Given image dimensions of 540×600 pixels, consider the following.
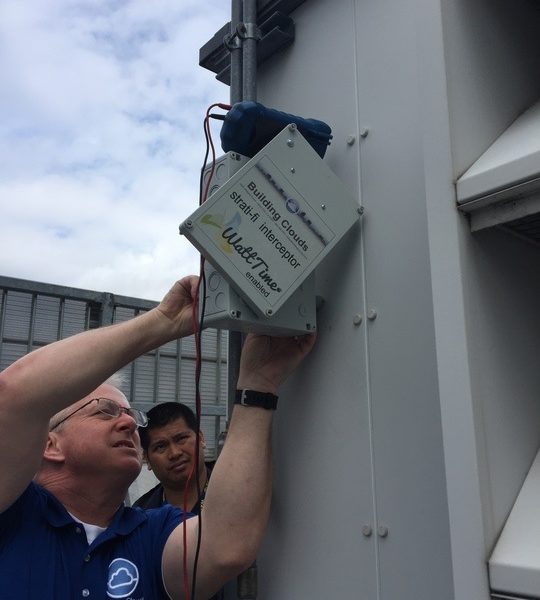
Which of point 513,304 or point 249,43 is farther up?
point 249,43

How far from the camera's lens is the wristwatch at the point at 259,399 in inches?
51.4

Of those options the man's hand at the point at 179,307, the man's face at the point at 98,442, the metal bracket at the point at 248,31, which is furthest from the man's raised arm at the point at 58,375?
the metal bracket at the point at 248,31

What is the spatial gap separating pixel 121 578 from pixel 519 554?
3.55 feet

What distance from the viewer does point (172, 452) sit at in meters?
2.34

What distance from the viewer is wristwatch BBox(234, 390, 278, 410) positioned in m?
1.30

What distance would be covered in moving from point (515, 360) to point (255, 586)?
797 millimetres

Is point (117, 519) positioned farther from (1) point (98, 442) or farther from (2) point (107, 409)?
(2) point (107, 409)

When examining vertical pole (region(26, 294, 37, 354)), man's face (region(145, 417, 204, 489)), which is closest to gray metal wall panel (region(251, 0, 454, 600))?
man's face (region(145, 417, 204, 489))

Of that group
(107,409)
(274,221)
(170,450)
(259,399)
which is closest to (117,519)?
(107,409)

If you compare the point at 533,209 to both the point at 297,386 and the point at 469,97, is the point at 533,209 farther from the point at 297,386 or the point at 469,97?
the point at 297,386

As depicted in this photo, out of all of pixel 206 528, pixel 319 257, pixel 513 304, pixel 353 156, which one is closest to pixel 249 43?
pixel 353 156

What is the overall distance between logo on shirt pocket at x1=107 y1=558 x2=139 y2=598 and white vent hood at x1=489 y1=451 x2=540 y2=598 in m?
1.03

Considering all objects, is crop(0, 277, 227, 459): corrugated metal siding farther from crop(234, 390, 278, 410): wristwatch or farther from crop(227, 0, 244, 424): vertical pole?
A: crop(234, 390, 278, 410): wristwatch

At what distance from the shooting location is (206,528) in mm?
1362
